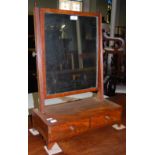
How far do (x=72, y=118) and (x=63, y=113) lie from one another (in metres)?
0.12

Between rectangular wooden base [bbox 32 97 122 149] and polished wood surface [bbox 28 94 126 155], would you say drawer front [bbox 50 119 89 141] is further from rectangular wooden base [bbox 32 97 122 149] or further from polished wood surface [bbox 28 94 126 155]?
polished wood surface [bbox 28 94 126 155]

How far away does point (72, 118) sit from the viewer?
160 centimetres

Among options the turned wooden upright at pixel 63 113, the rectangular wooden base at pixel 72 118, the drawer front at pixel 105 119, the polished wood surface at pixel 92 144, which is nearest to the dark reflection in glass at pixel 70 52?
the turned wooden upright at pixel 63 113

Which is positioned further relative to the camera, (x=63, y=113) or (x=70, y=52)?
(x=70, y=52)

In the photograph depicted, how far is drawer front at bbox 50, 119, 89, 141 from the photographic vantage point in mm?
1504

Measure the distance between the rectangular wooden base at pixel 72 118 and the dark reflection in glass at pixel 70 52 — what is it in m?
0.18

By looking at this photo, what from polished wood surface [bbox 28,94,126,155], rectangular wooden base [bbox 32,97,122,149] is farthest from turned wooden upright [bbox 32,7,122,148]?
polished wood surface [bbox 28,94,126,155]

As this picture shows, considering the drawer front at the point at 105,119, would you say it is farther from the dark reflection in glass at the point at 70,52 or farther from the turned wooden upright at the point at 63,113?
the dark reflection in glass at the point at 70,52

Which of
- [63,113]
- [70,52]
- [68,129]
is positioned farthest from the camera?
[70,52]

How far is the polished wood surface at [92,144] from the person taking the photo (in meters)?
1.61

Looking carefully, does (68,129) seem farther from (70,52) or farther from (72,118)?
(70,52)

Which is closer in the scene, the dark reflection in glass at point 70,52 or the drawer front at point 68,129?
the drawer front at point 68,129

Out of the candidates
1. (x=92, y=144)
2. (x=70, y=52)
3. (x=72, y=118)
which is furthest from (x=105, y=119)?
(x=70, y=52)
